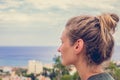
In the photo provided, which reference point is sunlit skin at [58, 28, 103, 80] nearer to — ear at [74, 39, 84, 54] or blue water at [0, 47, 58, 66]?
ear at [74, 39, 84, 54]

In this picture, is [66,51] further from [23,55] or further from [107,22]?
[23,55]

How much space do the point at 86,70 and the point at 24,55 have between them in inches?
72.4

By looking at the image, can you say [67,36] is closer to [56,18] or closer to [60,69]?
[60,69]

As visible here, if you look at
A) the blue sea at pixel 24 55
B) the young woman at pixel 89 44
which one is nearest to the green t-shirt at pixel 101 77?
the young woman at pixel 89 44

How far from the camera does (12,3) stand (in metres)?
2.84

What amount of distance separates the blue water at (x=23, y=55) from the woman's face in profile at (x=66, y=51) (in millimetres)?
1692

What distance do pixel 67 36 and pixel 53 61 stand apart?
1.68m

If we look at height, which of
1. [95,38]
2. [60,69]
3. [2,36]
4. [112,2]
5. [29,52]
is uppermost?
[112,2]

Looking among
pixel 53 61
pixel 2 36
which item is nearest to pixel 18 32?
pixel 2 36

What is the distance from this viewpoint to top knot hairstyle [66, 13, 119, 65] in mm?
711

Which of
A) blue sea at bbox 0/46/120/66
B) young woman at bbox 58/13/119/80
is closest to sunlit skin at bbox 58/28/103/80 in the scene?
young woman at bbox 58/13/119/80

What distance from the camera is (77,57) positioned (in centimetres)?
73

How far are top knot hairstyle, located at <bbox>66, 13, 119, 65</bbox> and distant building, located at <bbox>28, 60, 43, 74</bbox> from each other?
1.73 m

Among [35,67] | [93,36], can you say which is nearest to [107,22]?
[93,36]
